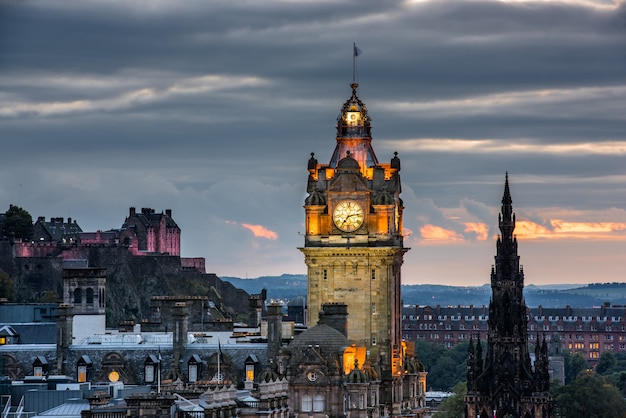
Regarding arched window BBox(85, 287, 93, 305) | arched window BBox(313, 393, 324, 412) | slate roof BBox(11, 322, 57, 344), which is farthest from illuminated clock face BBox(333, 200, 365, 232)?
arched window BBox(85, 287, 93, 305)

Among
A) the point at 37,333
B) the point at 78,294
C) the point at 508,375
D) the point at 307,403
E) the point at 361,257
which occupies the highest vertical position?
the point at 361,257

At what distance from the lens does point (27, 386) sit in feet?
449

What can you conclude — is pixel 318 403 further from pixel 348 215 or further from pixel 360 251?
pixel 348 215

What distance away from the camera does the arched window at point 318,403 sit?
473ft

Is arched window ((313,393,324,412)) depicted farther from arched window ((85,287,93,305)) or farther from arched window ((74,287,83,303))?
arched window ((74,287,83,303))

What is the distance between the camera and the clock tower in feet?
518

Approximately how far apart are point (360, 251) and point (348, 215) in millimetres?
2974

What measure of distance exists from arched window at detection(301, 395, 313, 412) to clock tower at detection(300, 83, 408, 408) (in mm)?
12262

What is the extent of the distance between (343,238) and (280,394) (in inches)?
1178

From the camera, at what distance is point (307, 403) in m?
145

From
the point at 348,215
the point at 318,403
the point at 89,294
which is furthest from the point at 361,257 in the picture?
the point at 89,294

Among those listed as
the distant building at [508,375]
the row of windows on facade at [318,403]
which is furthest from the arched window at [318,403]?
the distant building at [508,375]

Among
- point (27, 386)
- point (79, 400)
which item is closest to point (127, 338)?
point (27, 386)

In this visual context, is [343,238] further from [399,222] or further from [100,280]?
[100,280]
